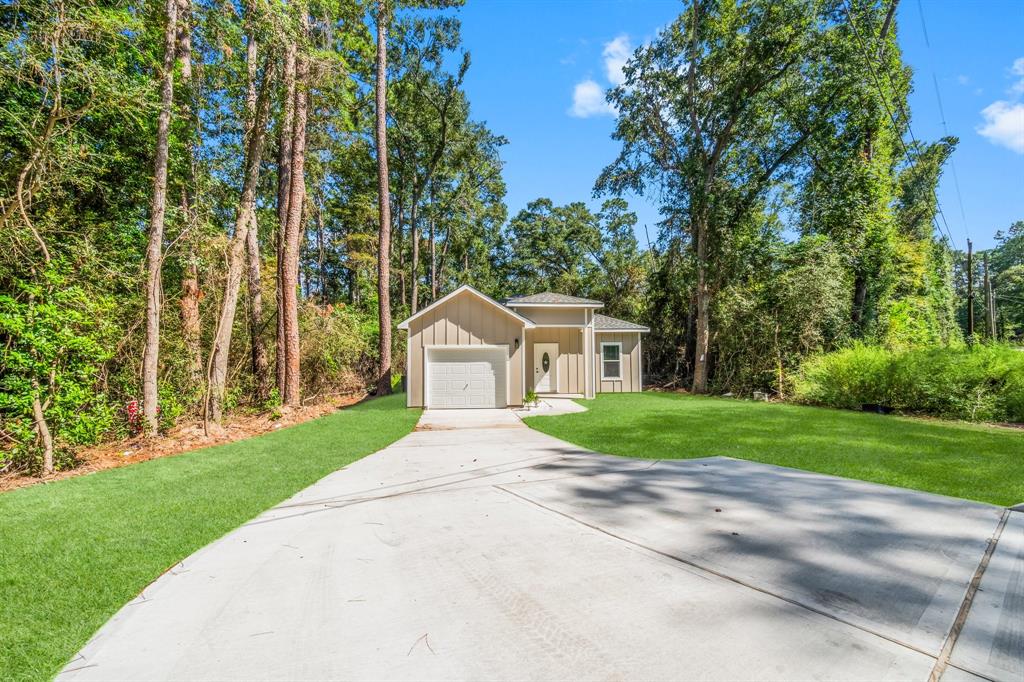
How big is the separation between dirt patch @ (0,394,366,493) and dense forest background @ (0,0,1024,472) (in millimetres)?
298

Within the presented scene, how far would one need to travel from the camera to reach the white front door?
1584 cm

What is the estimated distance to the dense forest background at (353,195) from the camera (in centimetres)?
653

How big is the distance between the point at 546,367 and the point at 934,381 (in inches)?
403

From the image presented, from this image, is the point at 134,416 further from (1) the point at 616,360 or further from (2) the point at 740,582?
(1) the point at 616,360

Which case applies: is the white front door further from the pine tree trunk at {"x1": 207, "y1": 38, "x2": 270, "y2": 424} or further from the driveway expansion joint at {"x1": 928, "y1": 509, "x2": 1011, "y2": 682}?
the driveway expansion joint at {"x1": 928, "y1": 509, "x2": 1011, "y2": 682}

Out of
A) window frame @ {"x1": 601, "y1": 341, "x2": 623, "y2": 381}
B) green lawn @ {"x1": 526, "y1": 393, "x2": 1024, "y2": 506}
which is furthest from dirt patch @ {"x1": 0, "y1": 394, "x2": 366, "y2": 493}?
window frame @ {"x1": 601, "y1": 341, "x2": 623, "y2": 381}

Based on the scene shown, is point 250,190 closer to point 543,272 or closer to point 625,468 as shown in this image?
point 625,468

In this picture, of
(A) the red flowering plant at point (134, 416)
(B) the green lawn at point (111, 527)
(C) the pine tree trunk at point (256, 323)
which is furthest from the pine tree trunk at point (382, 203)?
(B) the green lawn at point (111, 527)

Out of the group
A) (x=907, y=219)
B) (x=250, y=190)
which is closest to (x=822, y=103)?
(x=907, y=219)

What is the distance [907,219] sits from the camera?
18.6 metres

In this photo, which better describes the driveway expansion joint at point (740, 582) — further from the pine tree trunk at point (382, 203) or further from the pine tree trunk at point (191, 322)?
the pine tree trunk at point (382, 203)

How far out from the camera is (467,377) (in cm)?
1239

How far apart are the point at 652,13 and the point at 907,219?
13866mm

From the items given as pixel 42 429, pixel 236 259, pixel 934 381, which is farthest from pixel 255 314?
pixel 934 381
